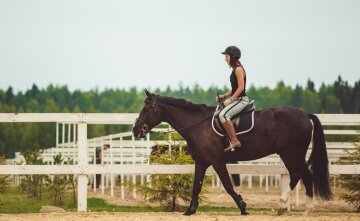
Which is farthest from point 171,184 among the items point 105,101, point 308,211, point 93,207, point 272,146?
point 105,101

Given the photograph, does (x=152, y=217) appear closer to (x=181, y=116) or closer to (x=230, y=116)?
(x=181, y=116)

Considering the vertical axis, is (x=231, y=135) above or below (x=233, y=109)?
below

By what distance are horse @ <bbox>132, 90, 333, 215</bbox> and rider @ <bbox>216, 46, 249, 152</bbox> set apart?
28cm

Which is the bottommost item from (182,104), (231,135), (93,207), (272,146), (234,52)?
(93,207)

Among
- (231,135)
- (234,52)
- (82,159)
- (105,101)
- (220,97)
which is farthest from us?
(105,101)

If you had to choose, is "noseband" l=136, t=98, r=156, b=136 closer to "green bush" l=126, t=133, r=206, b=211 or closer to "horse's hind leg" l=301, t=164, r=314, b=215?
"green bush" l=126, t=133, r=206, b=211

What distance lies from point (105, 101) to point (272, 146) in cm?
12956

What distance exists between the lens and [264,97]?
138250 millimetres

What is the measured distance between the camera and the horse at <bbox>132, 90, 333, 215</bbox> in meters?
11.8

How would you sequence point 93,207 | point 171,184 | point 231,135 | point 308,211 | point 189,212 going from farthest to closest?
point 93,207 → point 171,184 → point 308,211 → point 189,212 → point 231,135

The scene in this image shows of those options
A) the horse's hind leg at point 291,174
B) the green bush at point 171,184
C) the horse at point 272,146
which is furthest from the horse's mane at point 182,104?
the horse's hind leg at point 291,174

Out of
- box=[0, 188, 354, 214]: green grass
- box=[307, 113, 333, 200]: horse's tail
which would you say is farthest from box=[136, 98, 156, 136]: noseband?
box=[307, 113, 333, 200]: horse's tail

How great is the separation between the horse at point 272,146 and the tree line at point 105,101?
23.1m

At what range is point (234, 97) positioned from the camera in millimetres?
11797
